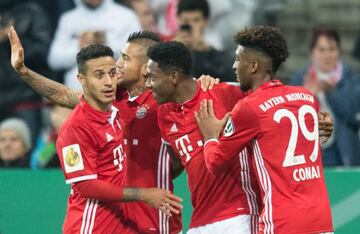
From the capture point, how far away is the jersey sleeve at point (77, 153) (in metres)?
6.87

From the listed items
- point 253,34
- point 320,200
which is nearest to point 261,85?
point 253,34

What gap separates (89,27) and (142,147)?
11.9 feet

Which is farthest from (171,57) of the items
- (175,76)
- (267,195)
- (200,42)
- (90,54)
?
(200,42)

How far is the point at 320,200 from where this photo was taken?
672cm

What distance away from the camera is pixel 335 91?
10281mm

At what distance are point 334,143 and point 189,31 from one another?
1.69m

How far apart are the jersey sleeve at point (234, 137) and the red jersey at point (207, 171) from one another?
292mm

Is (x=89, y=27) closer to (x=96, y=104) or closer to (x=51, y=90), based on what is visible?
(x=51, y=90)

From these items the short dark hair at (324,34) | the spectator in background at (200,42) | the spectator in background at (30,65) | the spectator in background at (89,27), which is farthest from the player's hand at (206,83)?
the spectator in background at (30,65)

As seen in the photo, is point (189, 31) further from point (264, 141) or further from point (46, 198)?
point (264, 141)

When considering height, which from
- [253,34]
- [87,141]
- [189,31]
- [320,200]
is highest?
[189,31]

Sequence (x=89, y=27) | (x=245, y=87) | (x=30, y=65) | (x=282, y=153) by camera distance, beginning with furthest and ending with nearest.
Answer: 1. (x=30, y=65)
2. (x=89, y=27)
3. (x=245, y=87)
4. (x=282, y=153)

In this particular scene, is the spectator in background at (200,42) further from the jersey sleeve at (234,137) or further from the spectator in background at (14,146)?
the jersey sleeve at (234,137)

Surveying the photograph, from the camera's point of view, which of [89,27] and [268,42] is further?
[89,27]
